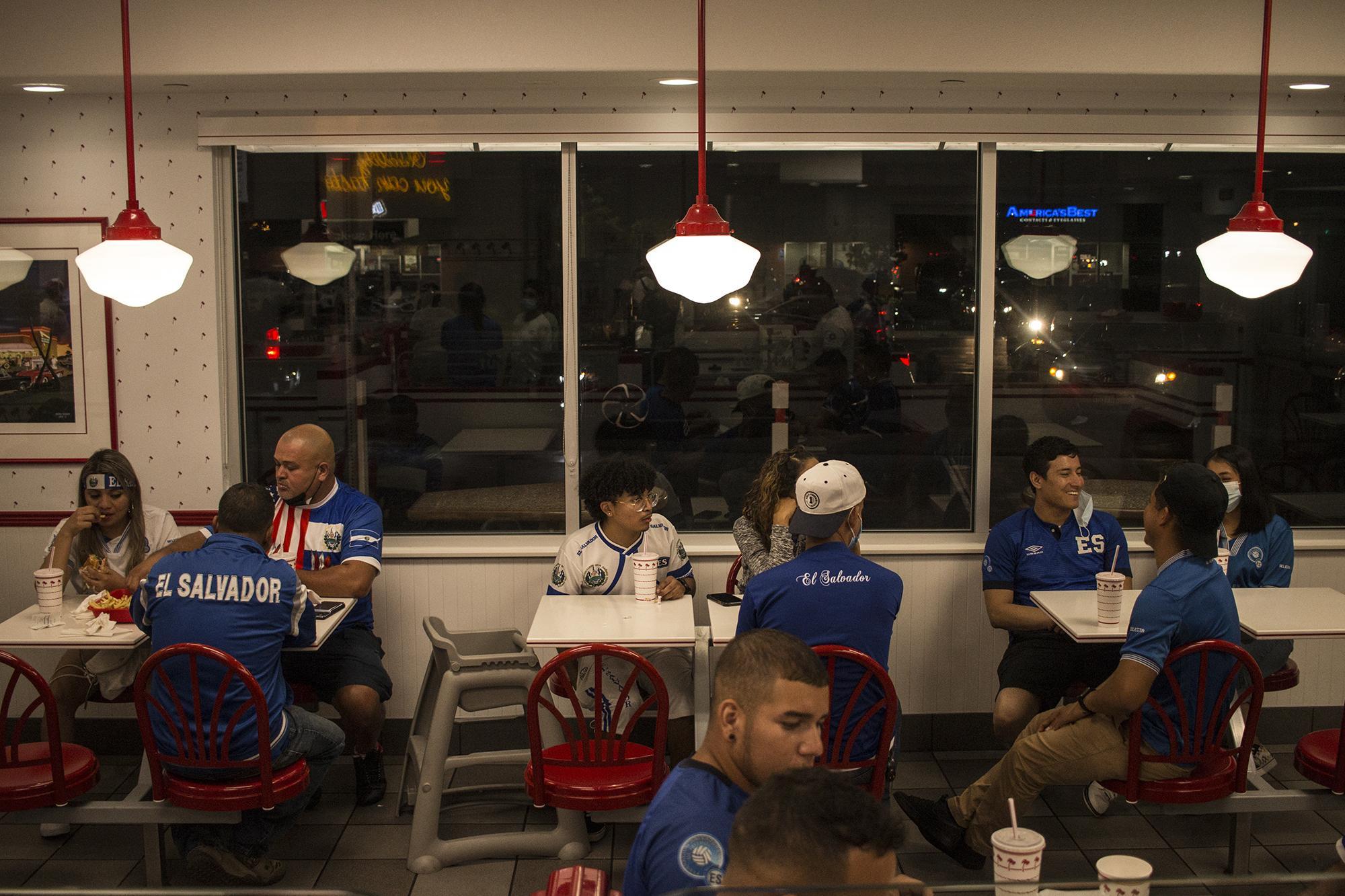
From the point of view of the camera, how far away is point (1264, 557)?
4508mm

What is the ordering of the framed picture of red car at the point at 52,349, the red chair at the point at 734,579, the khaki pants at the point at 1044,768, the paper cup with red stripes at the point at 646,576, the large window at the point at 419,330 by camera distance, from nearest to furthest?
the khaki pants at the point at 1044,768, the paper cup with red stripes at the point at 646,576, the red chair at the point at 734,579, the framed picture of red car at the point at 52,349, the large window at the point at 419,330

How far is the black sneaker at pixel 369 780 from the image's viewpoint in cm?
442

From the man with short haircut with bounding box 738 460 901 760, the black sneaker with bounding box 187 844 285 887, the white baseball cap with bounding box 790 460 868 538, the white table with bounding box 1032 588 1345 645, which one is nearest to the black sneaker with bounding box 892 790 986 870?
the man with short haircut with bounding box 738 460 901 760

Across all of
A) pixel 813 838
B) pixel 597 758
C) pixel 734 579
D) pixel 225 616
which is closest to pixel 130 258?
pixel 225 616

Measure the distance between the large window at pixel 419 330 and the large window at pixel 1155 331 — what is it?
195 cm

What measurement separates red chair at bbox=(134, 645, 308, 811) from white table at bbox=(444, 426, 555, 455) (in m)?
1.86

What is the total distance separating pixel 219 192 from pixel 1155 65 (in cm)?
368

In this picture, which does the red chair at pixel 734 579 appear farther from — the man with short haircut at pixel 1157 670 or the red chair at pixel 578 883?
the red chair at pixel 578 883

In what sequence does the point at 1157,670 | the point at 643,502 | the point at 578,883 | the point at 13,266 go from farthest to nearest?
the point at 13,266
the point at 643,502
the point at 1157,670
the point at 578,883

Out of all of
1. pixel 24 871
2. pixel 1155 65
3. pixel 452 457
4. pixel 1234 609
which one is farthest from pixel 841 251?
pixel 24 871

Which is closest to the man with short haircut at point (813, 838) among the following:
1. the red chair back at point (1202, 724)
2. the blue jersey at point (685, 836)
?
the blue jersey at point (685, 836)

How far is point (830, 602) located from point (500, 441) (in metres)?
2.21

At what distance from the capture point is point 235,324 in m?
4.99

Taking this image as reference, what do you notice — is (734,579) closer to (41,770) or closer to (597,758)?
(597,758)
